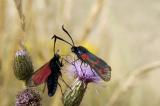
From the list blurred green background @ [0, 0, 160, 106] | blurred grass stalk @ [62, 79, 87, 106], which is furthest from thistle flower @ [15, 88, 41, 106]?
blurred green background @ [0, 0, 160, 106]

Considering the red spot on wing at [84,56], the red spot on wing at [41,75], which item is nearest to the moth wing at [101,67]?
the red spot on wing at [84,56]

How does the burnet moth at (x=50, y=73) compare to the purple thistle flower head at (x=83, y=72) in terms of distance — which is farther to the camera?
the purple thistle flower head at (x=83, y=72)

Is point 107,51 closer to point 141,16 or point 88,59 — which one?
point 88,59

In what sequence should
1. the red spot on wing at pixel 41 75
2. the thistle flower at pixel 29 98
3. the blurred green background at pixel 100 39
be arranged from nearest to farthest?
the red spot on wing at pixel 41 75 → the thistle flower at pixel 29 98 → the blurred green background at pixel 100 39

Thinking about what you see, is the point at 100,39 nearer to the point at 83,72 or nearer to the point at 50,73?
the point at 83,72

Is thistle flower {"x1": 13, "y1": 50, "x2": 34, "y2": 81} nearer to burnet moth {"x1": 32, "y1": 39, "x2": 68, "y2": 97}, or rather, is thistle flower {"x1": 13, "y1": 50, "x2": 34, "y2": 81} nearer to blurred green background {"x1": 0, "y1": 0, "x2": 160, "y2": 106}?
blurred green background {"x1": 0, "y1": 0, "x2": 160, "y2": 106}

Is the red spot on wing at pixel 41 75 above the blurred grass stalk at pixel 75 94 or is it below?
below

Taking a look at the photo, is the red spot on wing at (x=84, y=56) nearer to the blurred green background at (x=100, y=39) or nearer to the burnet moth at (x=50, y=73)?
the burnet moth at (x=50, y=73)
